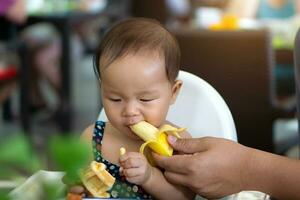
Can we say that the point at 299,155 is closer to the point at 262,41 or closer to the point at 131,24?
the point at 262,41

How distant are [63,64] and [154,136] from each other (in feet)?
8.81

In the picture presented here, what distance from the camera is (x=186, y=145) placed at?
0.91 m

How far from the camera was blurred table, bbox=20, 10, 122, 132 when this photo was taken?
134 inches

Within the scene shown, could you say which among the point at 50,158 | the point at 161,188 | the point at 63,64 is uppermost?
the point at 50,158

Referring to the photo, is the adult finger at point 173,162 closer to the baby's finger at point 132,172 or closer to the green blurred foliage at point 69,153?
the baby's finger at point 132,172

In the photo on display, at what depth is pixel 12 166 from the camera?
269 millimetres

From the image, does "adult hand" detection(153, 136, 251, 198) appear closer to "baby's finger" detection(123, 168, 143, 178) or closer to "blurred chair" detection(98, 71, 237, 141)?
"baby's finger" detection(123, 168, 143, 178)

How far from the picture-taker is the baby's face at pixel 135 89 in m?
0.91

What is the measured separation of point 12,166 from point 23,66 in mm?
3196

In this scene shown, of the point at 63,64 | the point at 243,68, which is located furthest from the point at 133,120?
the point at 63,64

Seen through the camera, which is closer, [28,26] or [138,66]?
[138,66]

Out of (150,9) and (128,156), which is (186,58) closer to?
(128,156)

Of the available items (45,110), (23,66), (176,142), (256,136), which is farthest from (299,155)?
(45,110)

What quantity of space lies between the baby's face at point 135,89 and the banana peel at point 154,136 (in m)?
0.01
